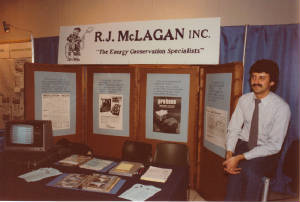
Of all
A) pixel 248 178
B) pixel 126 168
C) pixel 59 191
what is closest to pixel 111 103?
pixel 126 168

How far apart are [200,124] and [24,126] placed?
266 cm

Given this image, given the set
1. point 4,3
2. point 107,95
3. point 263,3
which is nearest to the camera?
point 263,3

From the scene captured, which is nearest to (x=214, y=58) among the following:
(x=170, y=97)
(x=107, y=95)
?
(x=170, y=97)

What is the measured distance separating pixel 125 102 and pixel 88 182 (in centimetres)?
206

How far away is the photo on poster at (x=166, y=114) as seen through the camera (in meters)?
3.75

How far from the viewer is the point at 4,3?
19.1 feet

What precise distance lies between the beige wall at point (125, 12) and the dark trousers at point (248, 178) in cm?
245

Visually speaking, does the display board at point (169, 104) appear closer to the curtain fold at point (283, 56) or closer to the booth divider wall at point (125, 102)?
the booth divider wall at point (125, 102)

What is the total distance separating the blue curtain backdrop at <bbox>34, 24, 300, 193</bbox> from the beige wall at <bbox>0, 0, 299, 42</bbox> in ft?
0.99

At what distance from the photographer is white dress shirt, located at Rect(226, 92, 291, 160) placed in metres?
2.39

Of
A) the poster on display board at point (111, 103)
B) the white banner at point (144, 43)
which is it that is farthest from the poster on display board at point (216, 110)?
the poster on display board at point (111, 103)

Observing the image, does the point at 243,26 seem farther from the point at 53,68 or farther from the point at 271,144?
the point at 53,68

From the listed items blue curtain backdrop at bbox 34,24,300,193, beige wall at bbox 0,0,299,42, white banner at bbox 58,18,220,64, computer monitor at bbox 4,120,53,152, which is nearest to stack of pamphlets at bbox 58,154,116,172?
computer monitor at bbox 4,120,53,152

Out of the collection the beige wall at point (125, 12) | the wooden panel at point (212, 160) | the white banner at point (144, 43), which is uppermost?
the beige wall at point (125, 12)
